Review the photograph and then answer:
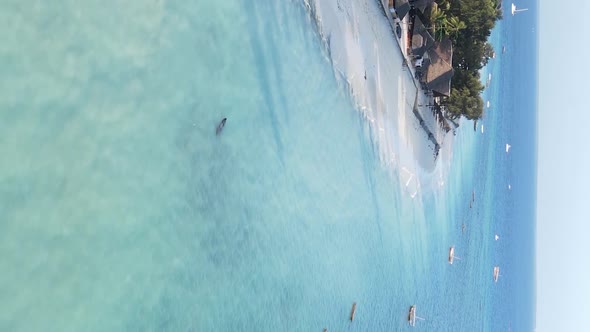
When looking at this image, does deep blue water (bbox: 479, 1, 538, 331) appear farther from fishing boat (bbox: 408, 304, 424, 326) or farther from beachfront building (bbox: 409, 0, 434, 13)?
beachfront building (bbox: 409, 0, 434, 13)

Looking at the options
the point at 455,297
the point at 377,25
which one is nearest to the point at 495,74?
the point at 455,297

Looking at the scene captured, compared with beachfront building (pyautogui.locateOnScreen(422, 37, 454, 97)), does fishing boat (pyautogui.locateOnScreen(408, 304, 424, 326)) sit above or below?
below

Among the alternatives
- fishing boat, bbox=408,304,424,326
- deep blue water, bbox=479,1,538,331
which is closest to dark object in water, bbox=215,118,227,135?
fishing boat, bbox=408,304,424,326

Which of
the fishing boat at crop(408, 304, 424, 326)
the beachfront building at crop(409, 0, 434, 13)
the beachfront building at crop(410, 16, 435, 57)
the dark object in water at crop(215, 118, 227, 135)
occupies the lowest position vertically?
the fishing boat at crop(408, 304, 424, 326)

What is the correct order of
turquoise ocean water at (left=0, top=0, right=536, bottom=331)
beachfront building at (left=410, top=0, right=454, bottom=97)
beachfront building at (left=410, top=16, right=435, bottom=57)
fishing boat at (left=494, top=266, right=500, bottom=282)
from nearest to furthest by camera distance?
turquoise ocean water at (left=0, top=0, right=536, bottom=331)
beachfront building at (left=410, top=16, right=435, bottom=57)
beachfront building at (left=410, top=0, right=454, bottom=97)
fishing boat at (left=494, top=266, right=500, bottom=282)

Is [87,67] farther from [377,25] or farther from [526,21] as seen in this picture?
[526,21]

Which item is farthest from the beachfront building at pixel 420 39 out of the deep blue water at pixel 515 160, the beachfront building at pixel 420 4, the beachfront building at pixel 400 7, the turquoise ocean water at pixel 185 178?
the deep blue water at pixel 515 160
